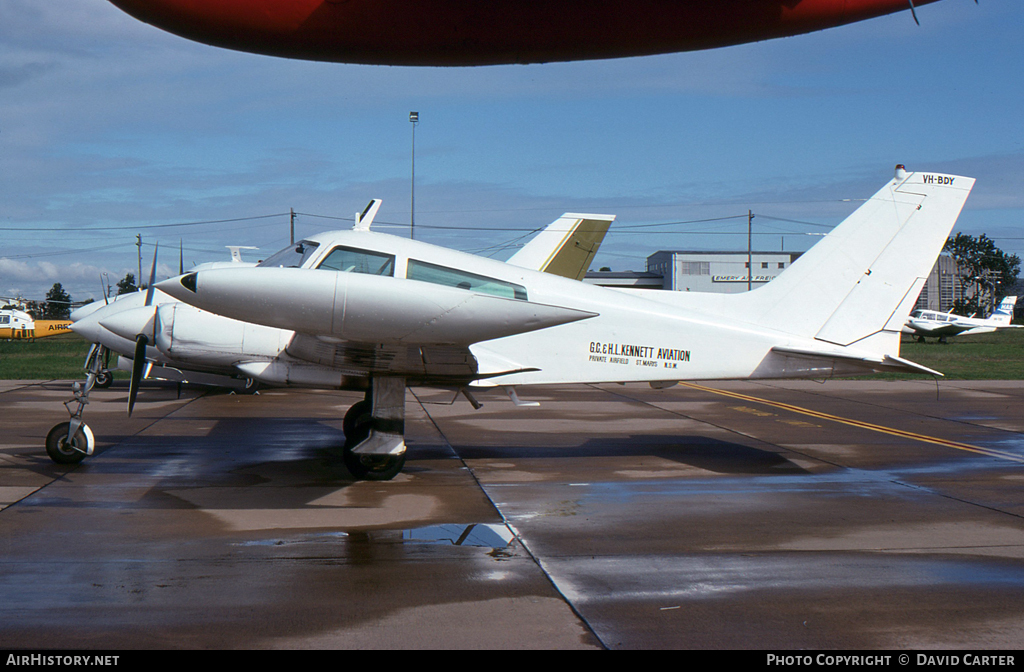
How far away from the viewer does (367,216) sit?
10055 millimetres

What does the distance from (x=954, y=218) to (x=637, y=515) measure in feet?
20.0

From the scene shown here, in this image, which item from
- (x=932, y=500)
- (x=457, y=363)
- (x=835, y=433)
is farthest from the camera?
(x=835, y=433)

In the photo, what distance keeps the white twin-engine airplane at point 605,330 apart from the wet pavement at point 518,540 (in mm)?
1188

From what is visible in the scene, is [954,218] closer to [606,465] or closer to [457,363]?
[606,465]

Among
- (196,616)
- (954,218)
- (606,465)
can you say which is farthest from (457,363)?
(954,218)

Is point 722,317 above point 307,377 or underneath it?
above

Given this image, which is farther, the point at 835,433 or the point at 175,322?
the point at 835,433

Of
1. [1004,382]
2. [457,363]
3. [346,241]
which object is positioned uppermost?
[346,241]

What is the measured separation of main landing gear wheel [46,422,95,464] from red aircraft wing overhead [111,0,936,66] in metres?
9.77

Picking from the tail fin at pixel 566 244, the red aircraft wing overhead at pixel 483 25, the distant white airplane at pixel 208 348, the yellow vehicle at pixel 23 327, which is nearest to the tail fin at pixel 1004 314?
the tail fin at pixel 566 244

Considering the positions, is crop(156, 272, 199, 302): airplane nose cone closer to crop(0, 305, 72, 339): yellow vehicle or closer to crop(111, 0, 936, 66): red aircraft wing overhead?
crop(111, 0, 936, 66): red aircraft wing overhead

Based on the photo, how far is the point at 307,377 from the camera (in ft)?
31.1

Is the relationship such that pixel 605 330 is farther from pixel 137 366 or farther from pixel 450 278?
pixel 137 366

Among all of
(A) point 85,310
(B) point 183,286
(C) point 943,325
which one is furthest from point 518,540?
(C) point 943,325
